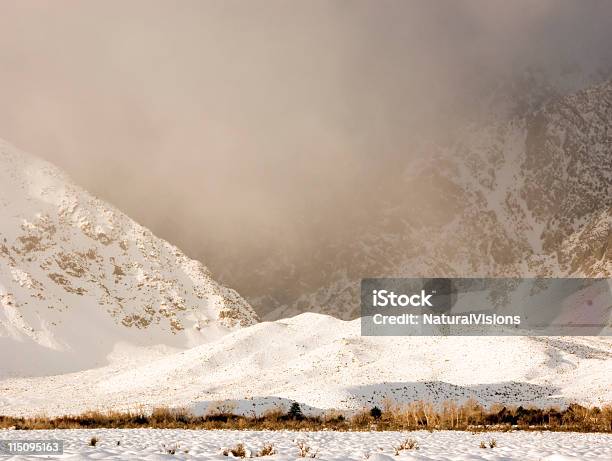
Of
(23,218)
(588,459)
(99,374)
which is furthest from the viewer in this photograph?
(23,218)

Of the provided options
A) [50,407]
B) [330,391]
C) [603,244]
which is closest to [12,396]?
[50,407]

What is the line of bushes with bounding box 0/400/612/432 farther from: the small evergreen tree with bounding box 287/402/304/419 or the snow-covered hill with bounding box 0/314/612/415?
the snow-covered hill with bounding box 0/314/612/415

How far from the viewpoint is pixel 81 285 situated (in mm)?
97000

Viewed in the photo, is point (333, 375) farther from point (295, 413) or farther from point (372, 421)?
point (372, 421)

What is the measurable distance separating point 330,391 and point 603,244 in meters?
158

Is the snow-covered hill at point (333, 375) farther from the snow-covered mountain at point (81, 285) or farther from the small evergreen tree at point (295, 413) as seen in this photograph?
the snow-covered mountain at point (81, 285)

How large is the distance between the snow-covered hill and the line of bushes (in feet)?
13.0

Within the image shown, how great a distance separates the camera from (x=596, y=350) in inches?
2216

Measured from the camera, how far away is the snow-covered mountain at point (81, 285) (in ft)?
265

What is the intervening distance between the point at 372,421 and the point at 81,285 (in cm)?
7893

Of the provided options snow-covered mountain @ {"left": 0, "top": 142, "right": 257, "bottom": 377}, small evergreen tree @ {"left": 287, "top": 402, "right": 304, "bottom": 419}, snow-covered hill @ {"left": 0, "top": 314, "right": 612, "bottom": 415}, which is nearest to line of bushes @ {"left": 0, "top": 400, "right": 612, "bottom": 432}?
small evergreen tree @ {"left": 287, "top": 402, "right": 304, "bottom": 419}

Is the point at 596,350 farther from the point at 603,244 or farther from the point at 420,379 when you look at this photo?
the point at 603,244

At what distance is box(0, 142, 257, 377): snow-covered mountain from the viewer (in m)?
80.6

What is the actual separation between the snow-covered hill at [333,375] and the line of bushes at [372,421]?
13.0 ft
